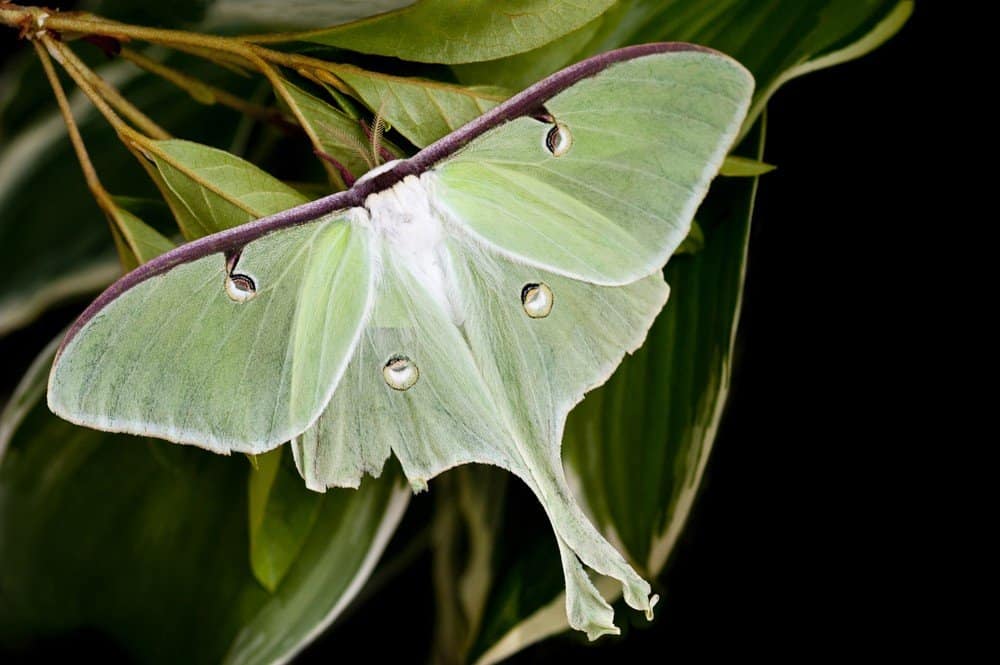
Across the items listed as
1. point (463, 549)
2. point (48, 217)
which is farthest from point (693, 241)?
point (48, 217)

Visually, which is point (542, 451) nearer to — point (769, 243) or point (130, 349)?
point (130, 349)

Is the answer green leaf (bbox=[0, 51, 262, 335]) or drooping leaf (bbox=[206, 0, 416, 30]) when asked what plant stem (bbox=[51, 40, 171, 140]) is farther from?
green leaf (bbox=[0, 51, 262, 335])

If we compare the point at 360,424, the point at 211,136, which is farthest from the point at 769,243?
the point at 211,136

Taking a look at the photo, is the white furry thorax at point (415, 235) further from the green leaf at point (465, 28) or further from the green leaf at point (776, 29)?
the green leaf at point (776, 29)

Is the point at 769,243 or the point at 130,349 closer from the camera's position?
the point at 130,349

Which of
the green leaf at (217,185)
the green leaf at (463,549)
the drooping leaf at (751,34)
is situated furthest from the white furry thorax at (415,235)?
the green leaf at (463,549)

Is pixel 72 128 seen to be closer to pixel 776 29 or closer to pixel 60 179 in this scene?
pixel 60 179
